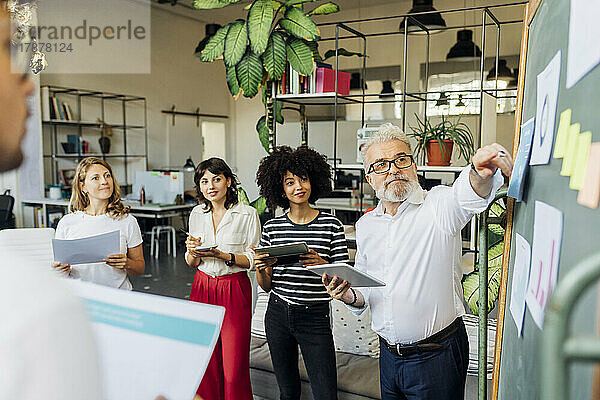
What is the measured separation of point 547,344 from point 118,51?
10358 mm

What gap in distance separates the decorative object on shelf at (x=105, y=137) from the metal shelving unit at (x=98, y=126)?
4 cm

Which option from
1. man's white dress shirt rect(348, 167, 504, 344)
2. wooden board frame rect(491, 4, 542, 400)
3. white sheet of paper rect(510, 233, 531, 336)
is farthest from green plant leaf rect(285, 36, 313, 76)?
white sheet of paper rect(510, 233, 531, 336)

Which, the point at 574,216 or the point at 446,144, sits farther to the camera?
the point at 446,144

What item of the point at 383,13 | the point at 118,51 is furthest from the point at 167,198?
the point at 383,13

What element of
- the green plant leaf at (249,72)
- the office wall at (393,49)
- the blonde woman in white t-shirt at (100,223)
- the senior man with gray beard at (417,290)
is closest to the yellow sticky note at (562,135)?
the senior man with gray beard at (417,290)

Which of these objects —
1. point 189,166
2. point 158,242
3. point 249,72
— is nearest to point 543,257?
point 249,72

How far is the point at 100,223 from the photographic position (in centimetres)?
289

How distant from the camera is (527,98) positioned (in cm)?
108

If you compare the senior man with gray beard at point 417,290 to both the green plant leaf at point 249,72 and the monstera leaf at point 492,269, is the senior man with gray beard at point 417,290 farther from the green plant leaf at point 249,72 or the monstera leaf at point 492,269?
the green plant leaf at point 249,72

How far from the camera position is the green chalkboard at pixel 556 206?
531 mm

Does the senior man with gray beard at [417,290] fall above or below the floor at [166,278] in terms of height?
above

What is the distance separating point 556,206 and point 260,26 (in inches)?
134

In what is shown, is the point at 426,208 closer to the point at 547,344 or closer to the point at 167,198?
the point at 547,344

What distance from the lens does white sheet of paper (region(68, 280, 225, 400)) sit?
31.0 inches
